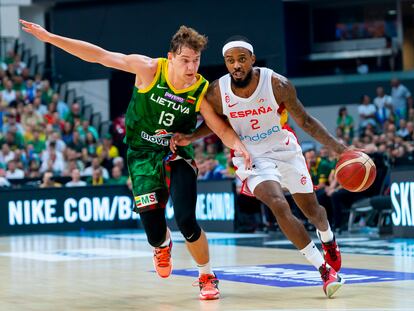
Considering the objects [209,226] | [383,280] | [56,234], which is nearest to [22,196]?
[56,234]

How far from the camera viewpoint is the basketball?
791 cm

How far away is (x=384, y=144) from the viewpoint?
18.6 meters

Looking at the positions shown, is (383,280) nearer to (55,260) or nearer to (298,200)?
(298,200)

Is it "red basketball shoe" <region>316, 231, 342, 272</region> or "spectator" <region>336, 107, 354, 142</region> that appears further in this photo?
"spectator" <region>336, 107, 354, 142</region>

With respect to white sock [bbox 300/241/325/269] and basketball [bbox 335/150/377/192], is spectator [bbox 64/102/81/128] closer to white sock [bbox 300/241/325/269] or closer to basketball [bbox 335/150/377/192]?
basketball [bbox 335/150/377/192]

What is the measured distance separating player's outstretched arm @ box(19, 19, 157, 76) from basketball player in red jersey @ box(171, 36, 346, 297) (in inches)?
24.9

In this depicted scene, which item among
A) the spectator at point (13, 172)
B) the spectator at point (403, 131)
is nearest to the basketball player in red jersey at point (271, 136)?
the spectator at point (403, 131)

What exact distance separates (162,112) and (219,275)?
101 inches

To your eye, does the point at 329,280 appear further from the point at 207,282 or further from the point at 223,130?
the point at 223,130

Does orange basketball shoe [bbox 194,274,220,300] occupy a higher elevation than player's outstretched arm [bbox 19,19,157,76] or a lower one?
lower

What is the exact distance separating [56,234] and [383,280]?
11.8 metres

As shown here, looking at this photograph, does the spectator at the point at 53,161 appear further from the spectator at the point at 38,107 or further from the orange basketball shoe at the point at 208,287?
the orange basketball shoe at the point at 208,287

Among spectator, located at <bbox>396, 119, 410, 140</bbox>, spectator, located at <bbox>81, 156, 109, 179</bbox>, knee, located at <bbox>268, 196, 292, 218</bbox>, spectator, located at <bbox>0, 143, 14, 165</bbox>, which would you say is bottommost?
knee, located at <bbox>268, 196, 292, 218</bbox>

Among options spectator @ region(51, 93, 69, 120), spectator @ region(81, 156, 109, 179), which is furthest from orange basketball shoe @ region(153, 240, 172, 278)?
spectator @ region(51, 93, 69, 120)
